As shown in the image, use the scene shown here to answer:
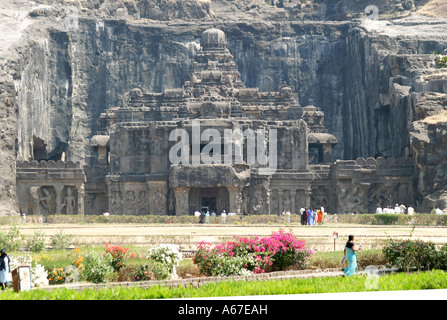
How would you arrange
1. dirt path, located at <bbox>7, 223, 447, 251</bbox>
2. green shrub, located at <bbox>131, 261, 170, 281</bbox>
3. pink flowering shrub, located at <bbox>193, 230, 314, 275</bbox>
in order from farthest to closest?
dirt path, located at <bbox>7, 223, 447, 251</bbox> → pink flowering shrub, located at <bbox>193, 230, 314, 275</bbox> → green shrub, located at <bbox>131, 261, 170, 281</bbox>

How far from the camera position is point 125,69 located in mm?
100875

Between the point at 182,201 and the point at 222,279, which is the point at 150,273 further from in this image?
the point at 182,201

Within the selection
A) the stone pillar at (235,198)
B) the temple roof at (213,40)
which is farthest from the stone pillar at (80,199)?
the temple roof at (213,40)

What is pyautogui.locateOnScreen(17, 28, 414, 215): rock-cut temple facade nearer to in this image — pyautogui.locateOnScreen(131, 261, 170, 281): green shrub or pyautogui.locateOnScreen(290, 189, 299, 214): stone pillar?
pyautogui.locateOnScreen(290, 189, 299, 214): stone pillar

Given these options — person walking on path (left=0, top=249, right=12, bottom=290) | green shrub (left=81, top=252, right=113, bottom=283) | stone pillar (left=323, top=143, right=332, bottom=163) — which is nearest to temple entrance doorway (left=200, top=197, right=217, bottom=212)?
stone pillar (left=323, top=143, right=332, bottom=163)

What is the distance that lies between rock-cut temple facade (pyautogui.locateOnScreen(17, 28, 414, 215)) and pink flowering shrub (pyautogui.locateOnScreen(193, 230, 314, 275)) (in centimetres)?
4229

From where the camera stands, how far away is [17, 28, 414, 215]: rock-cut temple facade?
78.4 m

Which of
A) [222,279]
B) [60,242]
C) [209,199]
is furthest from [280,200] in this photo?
[222,279]

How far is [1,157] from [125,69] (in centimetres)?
2724

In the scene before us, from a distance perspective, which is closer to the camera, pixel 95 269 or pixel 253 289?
pixel 253 289

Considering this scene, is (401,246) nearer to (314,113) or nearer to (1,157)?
(1,157)

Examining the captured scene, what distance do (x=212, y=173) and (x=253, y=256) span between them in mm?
43268

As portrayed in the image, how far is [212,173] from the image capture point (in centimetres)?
7719

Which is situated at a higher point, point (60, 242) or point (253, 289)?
point (60, 242)
